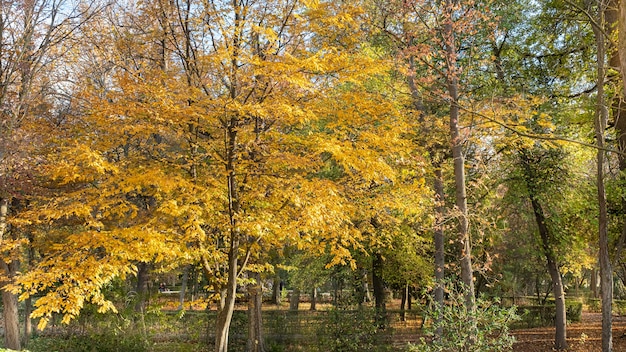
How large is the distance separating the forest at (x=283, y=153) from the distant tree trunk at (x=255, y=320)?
0.18 ft

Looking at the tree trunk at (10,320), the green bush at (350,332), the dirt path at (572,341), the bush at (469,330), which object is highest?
the bush at (469,330)

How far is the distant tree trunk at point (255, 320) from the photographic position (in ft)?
39.9

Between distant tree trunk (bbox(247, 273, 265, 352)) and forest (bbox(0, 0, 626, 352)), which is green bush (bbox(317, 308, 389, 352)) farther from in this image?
distant tree trunk (bbox(247, 273, 265, 352))

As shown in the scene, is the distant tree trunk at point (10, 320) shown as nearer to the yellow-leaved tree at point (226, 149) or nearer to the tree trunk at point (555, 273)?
the yellow-leaved tree at point (226, 149)

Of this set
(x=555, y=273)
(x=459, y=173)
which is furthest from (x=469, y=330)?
(x=555, y=273)

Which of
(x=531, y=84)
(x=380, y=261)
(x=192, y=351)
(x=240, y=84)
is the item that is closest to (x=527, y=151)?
(x=531, y=84)

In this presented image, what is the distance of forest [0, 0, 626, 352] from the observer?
5.96 m

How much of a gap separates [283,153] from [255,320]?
294 inches

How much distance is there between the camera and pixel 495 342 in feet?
19.2

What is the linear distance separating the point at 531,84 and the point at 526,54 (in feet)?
2.88

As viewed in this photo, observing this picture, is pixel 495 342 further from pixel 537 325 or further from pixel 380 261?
pixel 537 325

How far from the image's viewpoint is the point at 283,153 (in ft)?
21.2

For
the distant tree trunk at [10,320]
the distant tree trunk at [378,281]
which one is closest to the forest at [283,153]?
the distant tree trunk at [10,320]

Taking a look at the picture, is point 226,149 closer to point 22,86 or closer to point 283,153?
point 283,153
